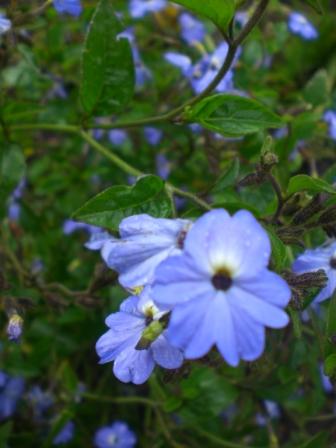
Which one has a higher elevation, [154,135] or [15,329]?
[15,329]

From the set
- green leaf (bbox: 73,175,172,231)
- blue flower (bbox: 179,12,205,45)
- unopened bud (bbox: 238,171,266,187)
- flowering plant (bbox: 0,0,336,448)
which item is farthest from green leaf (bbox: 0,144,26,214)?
blue flower (bbox: 179,12,205,45)

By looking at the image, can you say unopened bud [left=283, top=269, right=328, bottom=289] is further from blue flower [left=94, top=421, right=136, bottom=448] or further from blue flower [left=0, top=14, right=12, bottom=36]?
blue flower [left=94, top=421, right=136, bottom=448]

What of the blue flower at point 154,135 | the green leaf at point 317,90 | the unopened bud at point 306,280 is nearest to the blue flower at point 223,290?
the unopened bud at point 306,280

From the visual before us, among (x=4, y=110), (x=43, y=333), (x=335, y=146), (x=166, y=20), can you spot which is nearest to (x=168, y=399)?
(x=43, y=333)

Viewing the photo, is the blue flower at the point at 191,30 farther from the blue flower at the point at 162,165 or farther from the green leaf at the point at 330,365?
the green leaf at the point at 330,365

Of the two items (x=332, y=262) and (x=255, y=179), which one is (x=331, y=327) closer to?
(x=332, y=262)

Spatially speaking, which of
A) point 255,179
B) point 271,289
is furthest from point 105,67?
point 271,289

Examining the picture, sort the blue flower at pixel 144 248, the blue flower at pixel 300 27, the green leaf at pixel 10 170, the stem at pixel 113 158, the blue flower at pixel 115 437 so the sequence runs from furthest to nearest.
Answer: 1. the blue flower at pixel 300 27
2. the blue flower at pixel 115 437
3. the green leaf at pixel 10 170
4. the stem at pixel 113 158
5. the blue flower at pixel 144 248
